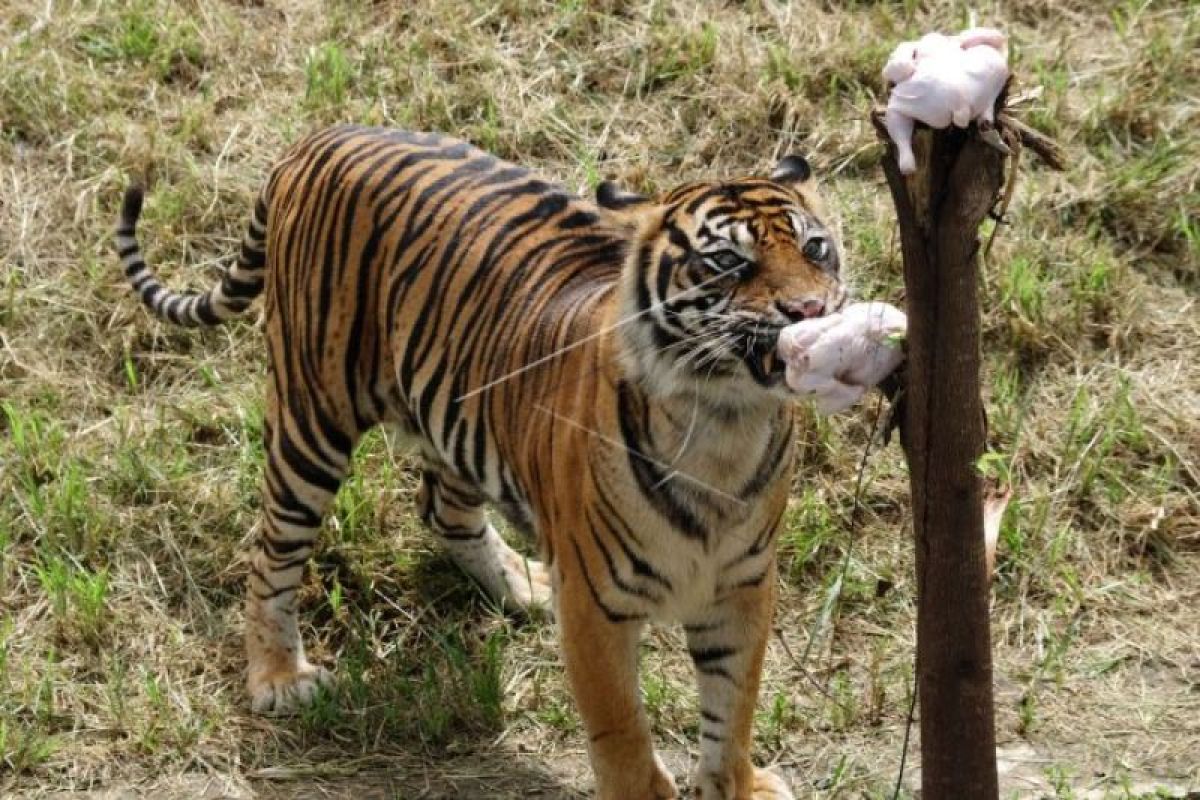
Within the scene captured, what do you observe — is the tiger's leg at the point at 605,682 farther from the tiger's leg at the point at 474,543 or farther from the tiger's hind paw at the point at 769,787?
the tiger's leg at the point at 474,543

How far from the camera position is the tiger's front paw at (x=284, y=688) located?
5027 millimetres

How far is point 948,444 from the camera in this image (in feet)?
10.4

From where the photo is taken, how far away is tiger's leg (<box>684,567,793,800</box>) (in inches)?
164

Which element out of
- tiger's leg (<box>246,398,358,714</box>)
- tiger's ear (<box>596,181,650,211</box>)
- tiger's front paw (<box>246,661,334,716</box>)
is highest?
tiger's ear (<box>596,181,650,211</box>)

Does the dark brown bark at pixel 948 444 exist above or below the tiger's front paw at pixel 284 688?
above

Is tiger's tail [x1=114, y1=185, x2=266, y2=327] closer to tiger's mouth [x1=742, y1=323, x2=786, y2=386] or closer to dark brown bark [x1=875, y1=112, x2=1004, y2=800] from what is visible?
tiger's mouth [x1=742, y1=323, x2=786, y2=386]

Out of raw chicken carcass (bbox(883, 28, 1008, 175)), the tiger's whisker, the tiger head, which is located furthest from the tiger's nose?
raw chicken carcass (bbox(883, 28, 1008, 175))

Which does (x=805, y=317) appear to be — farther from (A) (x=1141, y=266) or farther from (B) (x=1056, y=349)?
(A) (x=1141, y=266)

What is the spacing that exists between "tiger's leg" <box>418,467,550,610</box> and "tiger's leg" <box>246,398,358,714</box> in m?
0.35

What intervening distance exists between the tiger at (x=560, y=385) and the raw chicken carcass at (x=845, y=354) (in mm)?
250

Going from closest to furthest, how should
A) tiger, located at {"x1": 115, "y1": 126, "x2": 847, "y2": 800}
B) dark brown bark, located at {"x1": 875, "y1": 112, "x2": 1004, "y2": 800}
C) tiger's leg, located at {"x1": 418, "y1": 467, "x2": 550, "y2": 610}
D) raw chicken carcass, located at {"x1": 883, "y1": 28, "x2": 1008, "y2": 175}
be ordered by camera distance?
1. raw chicken carcass, located at {"x1": 883, "y1": 28, "x2": 1008, "y2": 175}
2. dark brown bark, located at {"x1": 875, "y1": 112, "x2": 1004, "y2": 800}
3. tiger, located at {"x1": 115, "y1": 126, "x2": 847, "y2": 800}
4. tiger's leg, located at {"x1": 418, "y1": 467, "x2": 550, "y2": 610}

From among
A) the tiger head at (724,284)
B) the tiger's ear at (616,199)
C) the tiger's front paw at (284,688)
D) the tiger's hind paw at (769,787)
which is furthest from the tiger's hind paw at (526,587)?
the tiger head at (724,284)

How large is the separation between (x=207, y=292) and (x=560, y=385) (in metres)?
1.64

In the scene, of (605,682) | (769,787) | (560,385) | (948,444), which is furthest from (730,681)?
(948,444)
